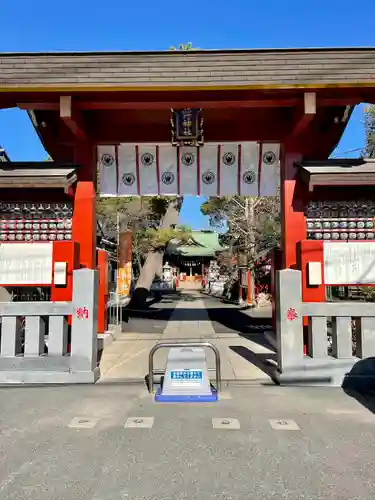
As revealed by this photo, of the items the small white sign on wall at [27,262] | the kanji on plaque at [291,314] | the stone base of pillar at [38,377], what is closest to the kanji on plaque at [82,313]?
the stone base of pillar at [38,377]

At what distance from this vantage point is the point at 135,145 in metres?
8.31

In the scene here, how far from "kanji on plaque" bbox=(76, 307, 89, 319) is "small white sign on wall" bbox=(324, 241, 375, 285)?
4.29 meters

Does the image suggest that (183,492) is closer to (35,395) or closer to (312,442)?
(312,442)

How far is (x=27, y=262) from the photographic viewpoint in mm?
7320

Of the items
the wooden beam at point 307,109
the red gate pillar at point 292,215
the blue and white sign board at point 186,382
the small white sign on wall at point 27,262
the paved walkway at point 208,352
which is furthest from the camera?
the red gate pillar at point 292,215

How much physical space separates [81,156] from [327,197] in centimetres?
493

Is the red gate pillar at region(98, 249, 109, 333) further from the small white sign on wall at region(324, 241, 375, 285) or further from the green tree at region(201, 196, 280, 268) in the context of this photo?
the green tree at region(201, 196, 280, 268)

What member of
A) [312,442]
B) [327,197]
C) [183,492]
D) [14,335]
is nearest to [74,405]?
[14,335]

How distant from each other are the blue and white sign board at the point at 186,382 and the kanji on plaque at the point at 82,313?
1442 millimetres

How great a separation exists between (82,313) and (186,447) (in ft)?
9.20

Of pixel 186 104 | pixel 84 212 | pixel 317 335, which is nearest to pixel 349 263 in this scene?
pixel 317 335

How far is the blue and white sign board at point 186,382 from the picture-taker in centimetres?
497

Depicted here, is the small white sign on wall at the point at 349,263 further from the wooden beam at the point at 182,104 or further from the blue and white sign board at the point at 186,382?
the blue and white sign board at the point at 186,382

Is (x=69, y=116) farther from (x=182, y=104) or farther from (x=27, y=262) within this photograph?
(x=27, y=262)
